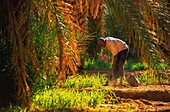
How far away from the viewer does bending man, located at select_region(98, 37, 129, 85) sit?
1095 cm

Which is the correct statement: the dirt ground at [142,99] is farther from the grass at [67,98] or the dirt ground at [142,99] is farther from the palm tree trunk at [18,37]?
the palm tree trunk at [18,37]

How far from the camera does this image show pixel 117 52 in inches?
437

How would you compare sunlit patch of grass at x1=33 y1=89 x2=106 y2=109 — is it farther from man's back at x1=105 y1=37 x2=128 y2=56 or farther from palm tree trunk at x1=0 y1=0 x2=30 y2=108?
man's back at x1=105 y1=37 x2=128 y2=56

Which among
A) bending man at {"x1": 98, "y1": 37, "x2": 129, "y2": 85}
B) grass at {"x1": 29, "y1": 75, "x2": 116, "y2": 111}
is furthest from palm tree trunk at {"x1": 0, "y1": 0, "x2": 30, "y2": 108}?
bending man at {"x1": 98, "y1": 37, "x2": 129, "y2": 85}

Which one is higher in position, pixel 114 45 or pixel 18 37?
pixel 18 37

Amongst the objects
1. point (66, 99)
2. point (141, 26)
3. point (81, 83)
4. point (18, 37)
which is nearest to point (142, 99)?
point (81, 83)

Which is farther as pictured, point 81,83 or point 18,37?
point 81,83

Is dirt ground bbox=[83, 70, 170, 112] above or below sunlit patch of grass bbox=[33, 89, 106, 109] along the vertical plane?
below

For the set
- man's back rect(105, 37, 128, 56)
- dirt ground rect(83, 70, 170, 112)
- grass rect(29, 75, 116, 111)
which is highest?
man's back rect(105, 37, 128, 56)

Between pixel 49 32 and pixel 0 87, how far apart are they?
3.86ft

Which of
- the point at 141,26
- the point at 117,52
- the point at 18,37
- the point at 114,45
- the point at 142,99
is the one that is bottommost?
the point at 142,99

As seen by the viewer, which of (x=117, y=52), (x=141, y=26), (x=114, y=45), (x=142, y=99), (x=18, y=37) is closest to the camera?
(x=141, y=26)

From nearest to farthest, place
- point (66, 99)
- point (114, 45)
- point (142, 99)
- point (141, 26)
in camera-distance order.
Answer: point (141, 26) → point (66, 99) → point (142, 99) → point (114, 45)

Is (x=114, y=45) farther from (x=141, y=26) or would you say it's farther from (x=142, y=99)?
(x=141, y=26)
